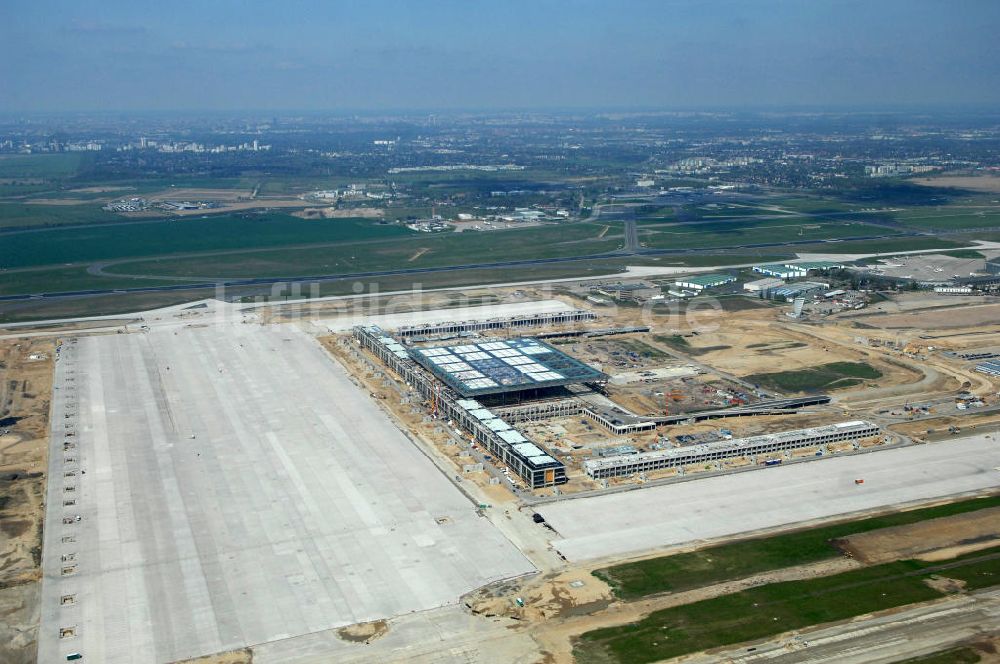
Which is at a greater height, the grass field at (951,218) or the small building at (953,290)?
the grass field at (951,218)

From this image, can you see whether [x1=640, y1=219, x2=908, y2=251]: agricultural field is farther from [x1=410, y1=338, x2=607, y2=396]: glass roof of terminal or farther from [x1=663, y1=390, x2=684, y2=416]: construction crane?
[x1=663, y1=390, x2=684, y2=416]: construction crane

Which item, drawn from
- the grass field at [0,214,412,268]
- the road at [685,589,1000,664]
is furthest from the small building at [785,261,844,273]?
the road at [685,589,1000,664]

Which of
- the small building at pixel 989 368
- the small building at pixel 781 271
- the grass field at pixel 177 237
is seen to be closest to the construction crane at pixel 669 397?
the small building at pixel 989 368

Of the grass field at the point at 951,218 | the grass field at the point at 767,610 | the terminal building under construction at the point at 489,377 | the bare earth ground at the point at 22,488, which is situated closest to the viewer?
the grass field at the point at 767,610

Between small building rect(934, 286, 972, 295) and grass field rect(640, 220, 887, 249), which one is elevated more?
grass field rect(640, 220, 887, 249)

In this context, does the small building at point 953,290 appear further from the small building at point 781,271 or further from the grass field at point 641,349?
the grass field at point 641,349

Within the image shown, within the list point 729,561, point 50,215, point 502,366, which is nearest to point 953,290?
point 502,366

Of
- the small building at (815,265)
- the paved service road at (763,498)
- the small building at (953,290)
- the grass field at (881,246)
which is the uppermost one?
the grass field at (881,246)

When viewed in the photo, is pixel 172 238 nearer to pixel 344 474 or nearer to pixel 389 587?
pixel 344 474
